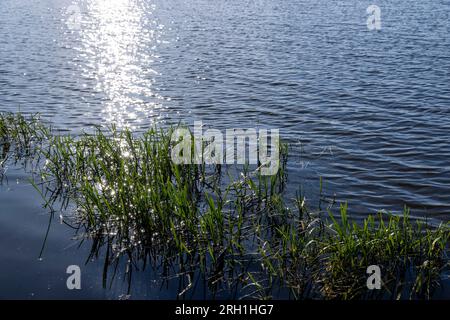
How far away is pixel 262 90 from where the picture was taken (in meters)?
18.4

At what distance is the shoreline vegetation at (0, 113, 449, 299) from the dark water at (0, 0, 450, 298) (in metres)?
0.57

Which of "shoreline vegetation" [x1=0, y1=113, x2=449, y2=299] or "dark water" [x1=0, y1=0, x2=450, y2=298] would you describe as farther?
"dark water" [x1=0, y1=0, x2=450, y2=298]

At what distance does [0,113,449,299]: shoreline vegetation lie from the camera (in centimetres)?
699

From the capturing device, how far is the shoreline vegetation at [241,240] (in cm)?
699

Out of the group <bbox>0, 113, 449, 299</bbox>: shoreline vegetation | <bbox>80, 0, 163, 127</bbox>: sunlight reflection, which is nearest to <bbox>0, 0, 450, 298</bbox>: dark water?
<bbox>80, 0, 163, 127</bbox>: sunlight reflection

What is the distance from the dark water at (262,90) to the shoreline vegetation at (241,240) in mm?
567

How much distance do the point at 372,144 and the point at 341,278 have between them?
22.7 feet

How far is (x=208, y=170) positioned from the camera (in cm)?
1130

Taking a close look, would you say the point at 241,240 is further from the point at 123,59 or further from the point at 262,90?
the point at 123,59

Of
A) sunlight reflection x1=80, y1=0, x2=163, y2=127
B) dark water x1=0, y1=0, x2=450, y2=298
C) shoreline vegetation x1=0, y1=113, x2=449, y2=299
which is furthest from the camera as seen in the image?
sunlight reflection x1=80, y1=0, x2=163, y2=127

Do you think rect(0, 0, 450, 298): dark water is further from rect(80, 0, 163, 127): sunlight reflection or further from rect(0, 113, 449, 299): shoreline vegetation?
rect(0, 113, 449, 299): shoreline vegetation

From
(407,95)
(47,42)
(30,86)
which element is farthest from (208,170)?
(47,42)
